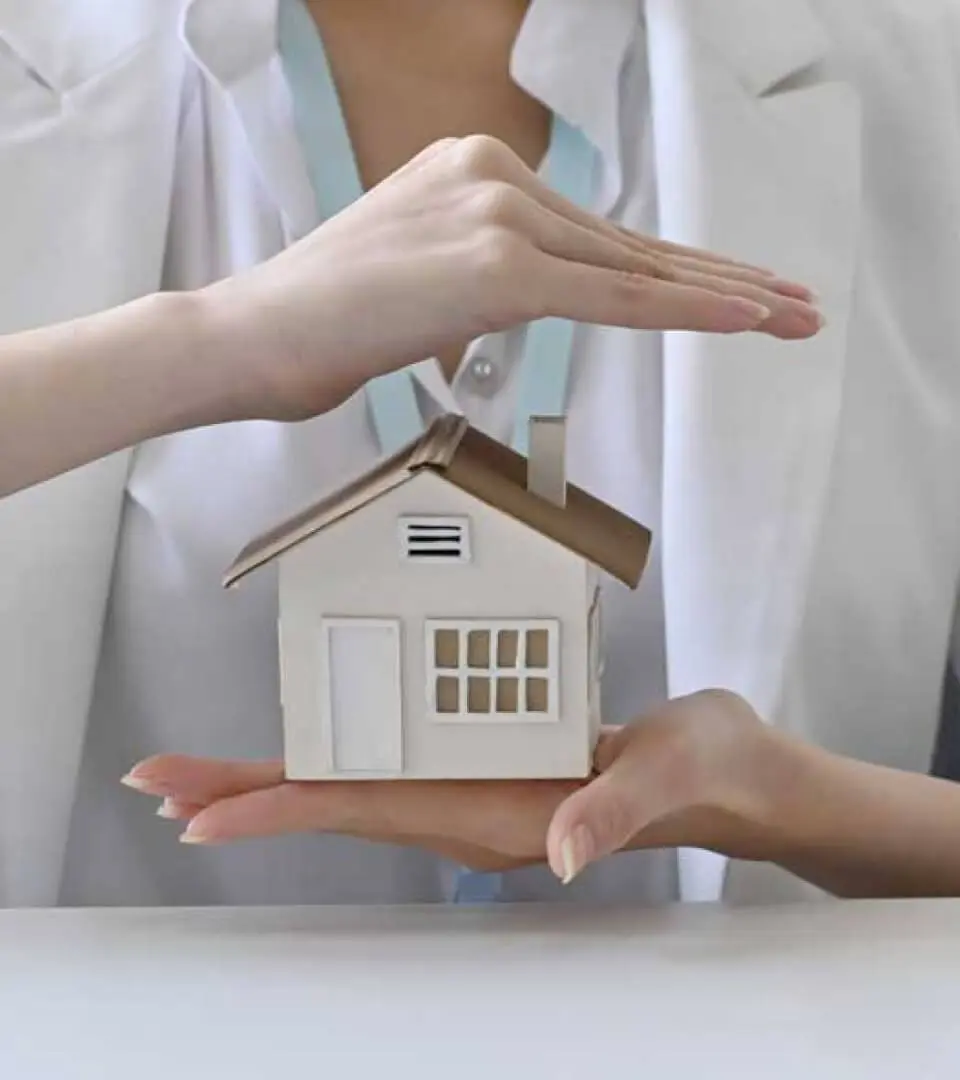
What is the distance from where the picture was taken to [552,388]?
0.61 m

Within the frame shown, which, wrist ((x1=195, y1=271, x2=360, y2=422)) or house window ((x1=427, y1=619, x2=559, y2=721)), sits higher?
wrist ((x1=195, y1=271, x2=360, y2=422))

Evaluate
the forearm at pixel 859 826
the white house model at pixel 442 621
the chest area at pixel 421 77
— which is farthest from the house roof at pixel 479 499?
the chest area at pixel 421 77

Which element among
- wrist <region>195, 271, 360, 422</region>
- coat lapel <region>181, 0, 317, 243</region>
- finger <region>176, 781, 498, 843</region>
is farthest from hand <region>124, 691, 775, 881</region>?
coat lapel <region>181, 0, 317, 243</region>

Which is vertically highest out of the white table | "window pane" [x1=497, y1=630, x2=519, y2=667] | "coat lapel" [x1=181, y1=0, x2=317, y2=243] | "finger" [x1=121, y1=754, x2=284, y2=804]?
"coat lapel" [x1=181, y1=0, x2=317, y2=243]

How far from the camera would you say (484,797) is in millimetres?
458

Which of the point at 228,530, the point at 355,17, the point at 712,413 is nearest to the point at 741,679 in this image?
the point at 712,413

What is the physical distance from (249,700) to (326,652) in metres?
0.17

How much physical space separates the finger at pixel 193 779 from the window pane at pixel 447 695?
0.06 metres

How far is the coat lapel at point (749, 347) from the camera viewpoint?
23.5 inches

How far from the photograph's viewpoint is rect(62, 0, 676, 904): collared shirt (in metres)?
0.59

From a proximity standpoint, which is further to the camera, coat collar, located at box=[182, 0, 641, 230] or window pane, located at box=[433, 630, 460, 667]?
coat collar, located at box=[182, 0, 641, 230]

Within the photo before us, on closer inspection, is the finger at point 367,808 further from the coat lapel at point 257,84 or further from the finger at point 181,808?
the coat lapel at point 257,84

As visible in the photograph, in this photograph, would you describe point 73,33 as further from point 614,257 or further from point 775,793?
point 775,793

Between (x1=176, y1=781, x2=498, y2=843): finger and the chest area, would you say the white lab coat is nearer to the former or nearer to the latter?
the chest area
